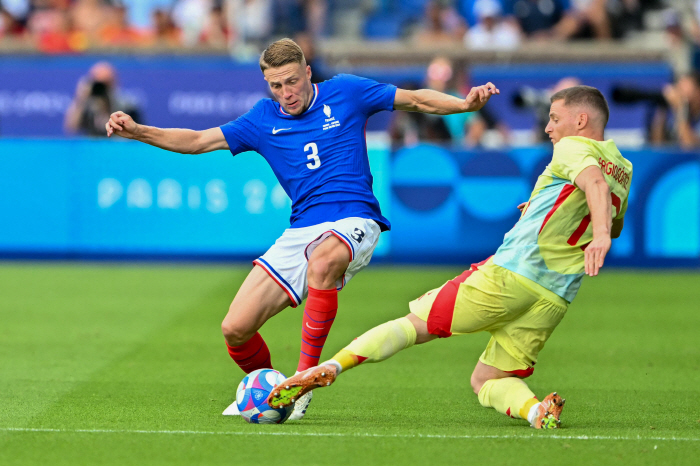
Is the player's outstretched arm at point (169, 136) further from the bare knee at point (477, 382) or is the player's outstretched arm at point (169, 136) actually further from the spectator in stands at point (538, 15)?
the spectator in stands at point (538, 15)

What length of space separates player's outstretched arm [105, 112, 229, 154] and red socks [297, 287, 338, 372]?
106 centimetres

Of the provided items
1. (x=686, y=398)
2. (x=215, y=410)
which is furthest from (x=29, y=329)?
(x=686, y=398)

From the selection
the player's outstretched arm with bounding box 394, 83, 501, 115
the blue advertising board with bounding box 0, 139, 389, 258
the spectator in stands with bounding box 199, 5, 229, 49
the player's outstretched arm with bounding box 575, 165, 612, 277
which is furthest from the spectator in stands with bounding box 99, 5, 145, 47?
the player's outstretched arm with bounding box 575, 165, 612, 277

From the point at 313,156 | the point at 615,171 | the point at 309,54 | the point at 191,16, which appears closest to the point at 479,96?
the point at 615,171

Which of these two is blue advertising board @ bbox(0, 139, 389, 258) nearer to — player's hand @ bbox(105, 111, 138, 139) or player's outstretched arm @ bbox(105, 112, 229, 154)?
player's outstretched arm @ bbox(105, 112, 229, 154)

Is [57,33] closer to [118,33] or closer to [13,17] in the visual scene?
[118,33]

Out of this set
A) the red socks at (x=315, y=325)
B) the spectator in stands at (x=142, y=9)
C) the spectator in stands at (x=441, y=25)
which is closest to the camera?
the red socks at (x=315, y=325)

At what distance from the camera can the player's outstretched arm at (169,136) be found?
5.73 metres

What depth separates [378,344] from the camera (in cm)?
528

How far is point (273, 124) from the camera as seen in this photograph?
6.00 m

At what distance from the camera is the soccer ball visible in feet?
17.9

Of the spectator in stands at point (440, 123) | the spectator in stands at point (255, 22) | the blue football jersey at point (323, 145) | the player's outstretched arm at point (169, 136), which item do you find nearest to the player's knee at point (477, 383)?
the blue football jersey at point (323, 145)

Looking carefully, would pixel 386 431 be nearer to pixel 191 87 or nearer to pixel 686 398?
pixel 686 398

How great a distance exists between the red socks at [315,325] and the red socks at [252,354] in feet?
1.34
